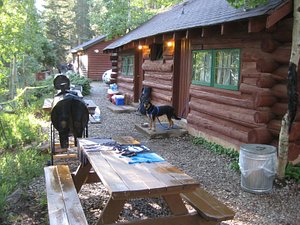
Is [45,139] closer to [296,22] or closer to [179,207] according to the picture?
[179,207]

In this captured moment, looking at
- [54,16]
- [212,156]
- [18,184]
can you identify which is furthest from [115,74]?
[54,16]

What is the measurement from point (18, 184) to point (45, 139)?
3.12m

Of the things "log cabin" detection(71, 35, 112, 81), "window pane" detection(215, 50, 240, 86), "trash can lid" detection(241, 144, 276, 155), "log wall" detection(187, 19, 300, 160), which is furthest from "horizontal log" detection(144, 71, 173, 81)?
"log cabin" detection(71, 35, 112, 81)

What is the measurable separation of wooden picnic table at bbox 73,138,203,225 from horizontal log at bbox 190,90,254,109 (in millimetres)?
3619

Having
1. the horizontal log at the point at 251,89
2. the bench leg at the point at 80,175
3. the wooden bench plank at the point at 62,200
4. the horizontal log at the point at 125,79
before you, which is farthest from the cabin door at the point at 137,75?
the wooden bench plank at the point at 62,200

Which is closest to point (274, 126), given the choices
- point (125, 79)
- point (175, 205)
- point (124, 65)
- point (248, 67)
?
point (248, 67)

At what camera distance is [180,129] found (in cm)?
926

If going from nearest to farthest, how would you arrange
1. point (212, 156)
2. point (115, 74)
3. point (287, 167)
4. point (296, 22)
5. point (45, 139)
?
point (296, 22) → point (287, 167) → point (212, 156) → point (45, 139) → point (115, 74)

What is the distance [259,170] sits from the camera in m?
5.18

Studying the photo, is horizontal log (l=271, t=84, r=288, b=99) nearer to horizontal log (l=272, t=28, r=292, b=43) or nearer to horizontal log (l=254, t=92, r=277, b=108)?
horizontal log (l=254, t=92, r=277, b=108)

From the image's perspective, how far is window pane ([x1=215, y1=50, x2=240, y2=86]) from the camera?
7.25m

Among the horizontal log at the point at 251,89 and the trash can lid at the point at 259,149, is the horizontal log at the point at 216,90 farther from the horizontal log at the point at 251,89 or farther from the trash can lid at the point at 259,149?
the trash can lid at the point at 259,149

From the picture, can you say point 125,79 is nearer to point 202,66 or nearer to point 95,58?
point 202,66

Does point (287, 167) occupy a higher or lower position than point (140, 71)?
lower
